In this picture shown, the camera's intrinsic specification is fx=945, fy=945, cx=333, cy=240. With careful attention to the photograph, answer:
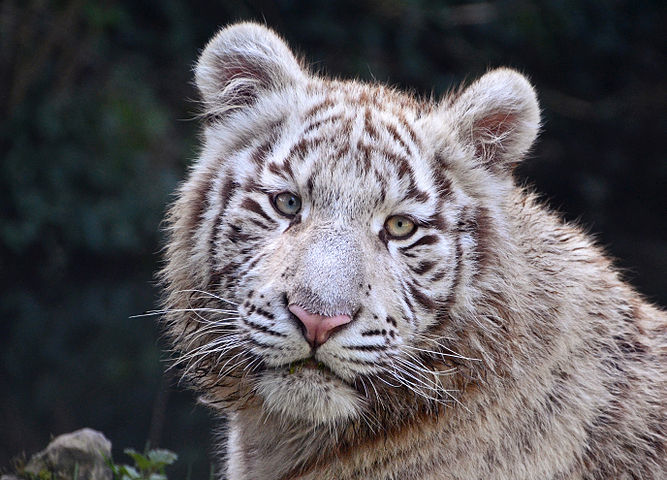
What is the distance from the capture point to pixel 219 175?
4.26 metres

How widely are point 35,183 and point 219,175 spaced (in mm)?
12136

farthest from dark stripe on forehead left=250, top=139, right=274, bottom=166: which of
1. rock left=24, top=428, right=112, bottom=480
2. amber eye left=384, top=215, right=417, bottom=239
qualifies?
rock left=24, top=428, right=112, bottom=480

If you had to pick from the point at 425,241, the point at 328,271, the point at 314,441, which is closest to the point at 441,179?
the point at 425,241

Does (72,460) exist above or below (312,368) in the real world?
below

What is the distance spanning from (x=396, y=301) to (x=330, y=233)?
0.37m

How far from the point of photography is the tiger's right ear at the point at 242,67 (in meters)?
4.31

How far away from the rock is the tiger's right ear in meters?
1.99

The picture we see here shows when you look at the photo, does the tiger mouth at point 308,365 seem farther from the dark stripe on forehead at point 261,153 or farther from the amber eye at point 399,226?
the dark stripe on forehead at point 261,153

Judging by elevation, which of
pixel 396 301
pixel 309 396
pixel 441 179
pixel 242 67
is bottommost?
pixel 309 396

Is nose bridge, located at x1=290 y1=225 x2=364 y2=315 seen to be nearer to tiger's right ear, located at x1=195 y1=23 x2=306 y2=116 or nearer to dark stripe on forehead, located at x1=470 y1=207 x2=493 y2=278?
dark stripe on forehead, located at x1=470 y1=207 x2=493 y2=278

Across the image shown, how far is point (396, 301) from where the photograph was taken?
145 inches

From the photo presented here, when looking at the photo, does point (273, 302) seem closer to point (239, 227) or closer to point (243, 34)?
point (239, 227)

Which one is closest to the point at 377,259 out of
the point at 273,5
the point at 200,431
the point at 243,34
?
the point at 243,34

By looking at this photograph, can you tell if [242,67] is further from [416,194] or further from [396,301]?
[396,301]
